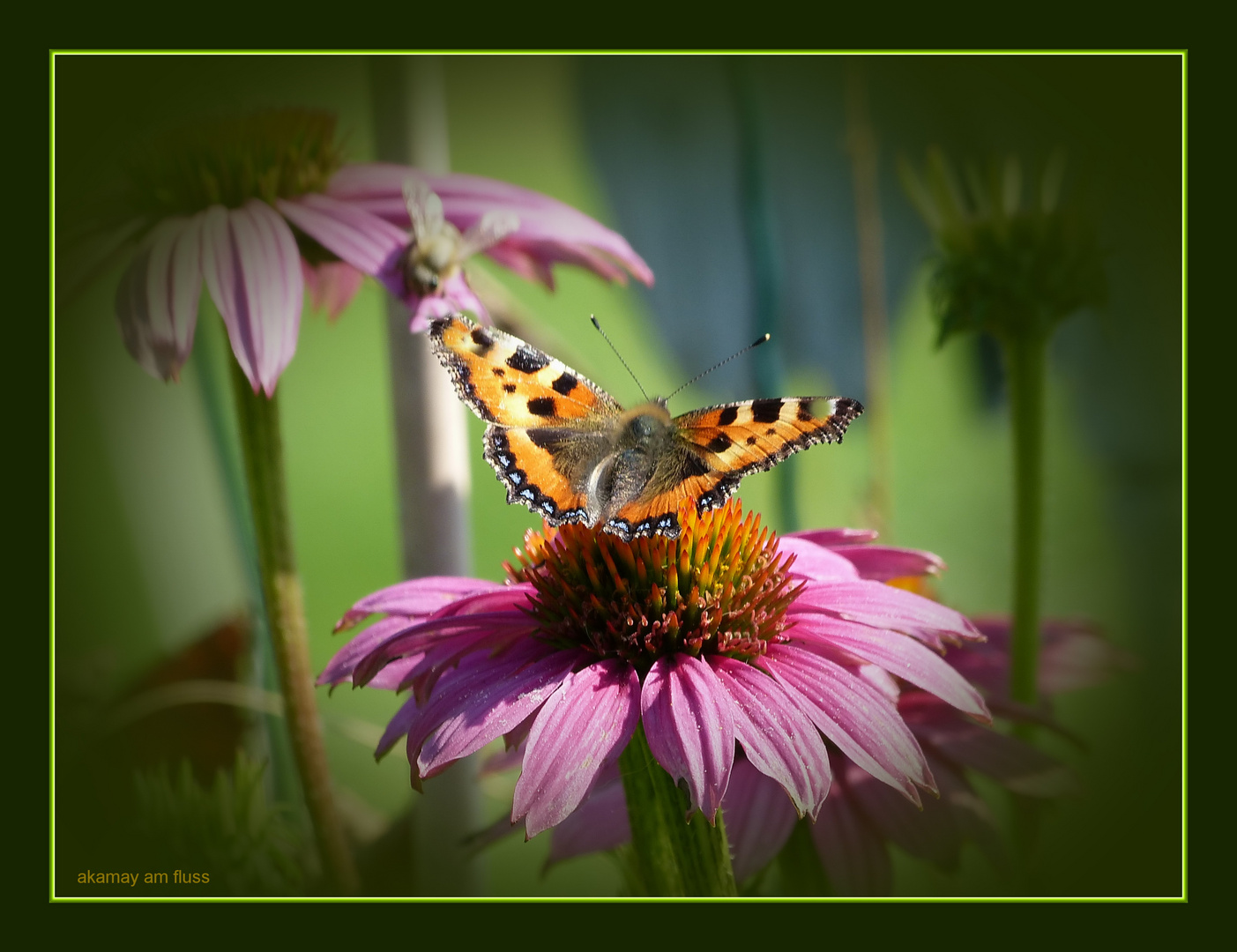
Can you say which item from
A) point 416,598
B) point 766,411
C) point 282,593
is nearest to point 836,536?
point 766,411

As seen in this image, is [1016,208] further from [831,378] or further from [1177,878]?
[1177,878]

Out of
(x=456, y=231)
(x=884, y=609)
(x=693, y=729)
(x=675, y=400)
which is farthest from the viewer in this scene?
(x=675, y=400)

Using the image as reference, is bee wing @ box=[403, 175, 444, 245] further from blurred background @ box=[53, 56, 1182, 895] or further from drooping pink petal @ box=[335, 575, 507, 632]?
drooping pink petal @ box=[335, 575, 507, 632]

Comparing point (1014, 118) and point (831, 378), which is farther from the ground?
point (1014, 118)

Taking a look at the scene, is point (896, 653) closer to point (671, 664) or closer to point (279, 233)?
point (671, 664)

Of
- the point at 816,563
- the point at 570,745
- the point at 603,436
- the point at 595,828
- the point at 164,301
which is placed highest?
the point at 164,301

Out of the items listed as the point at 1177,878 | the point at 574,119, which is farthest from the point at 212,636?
the point at 1177,878

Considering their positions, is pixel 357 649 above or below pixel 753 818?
above

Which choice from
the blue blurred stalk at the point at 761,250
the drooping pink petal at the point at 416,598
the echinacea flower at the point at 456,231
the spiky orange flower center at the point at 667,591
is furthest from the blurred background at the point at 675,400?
the spiky orange flower center at the point at 667,591
